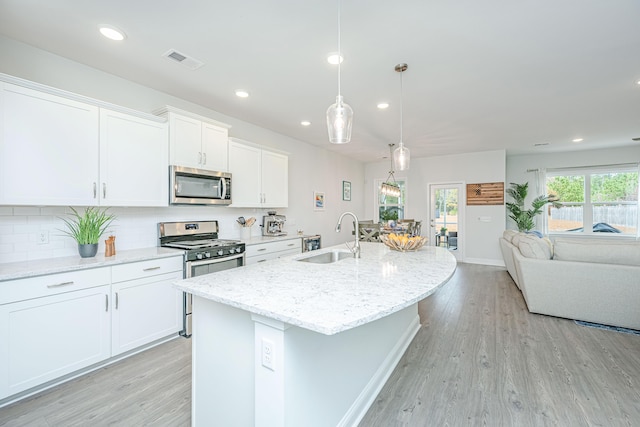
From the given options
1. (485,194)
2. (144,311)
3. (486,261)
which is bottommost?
(486,261)

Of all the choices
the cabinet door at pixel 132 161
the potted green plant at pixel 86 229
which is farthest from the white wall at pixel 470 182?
the potted green plant at pixel 86 229

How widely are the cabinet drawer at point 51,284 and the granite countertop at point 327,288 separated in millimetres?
1171

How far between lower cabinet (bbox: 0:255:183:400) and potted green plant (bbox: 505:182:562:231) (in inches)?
292

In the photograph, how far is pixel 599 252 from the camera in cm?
324

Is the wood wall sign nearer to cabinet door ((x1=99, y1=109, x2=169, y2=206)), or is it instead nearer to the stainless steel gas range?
the stainless steel gas range

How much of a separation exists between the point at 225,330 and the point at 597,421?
230cm

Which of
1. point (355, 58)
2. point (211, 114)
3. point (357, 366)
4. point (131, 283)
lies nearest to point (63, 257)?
point (131, 283)

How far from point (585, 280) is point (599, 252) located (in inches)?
14.2

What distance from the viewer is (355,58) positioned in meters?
2.54

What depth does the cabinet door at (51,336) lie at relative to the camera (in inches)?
73.7

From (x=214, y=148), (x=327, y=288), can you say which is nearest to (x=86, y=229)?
(x=214, y=148)

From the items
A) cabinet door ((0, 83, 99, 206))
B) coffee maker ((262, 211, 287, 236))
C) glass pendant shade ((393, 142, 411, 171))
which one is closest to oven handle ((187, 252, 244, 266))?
cabinet door ((0, 83, 99, 206))

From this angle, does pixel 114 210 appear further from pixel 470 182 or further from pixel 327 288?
pixel 470 182

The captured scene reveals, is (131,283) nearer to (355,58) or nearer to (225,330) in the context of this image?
(225,330)
